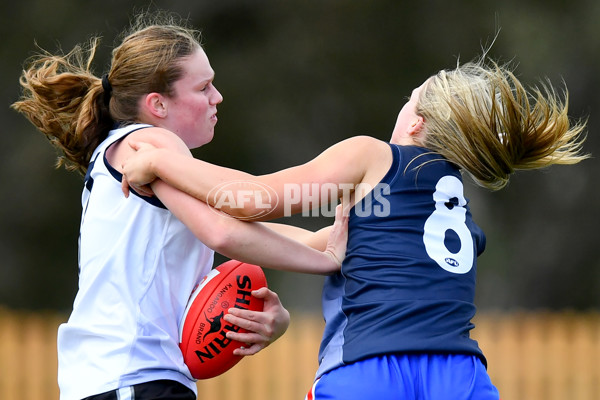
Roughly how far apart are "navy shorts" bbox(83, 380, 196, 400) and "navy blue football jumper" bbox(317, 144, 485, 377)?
1.77 feet

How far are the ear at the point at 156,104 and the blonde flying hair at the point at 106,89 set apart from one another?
0.03 meters

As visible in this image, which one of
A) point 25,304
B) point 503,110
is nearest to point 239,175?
point 503,110

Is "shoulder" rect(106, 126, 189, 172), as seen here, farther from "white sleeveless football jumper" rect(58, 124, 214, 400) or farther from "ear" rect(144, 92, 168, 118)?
"ear" rect(144, 92, 168, 118)

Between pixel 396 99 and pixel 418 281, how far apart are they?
12918 millimetres

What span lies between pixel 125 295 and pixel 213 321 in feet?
1.12

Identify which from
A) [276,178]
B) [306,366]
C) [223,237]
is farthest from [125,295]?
[306,366]

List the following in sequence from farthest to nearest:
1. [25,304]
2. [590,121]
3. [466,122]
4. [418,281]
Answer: [25,304], [590,121], [466,122], [418,281]

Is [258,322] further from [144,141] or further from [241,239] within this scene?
[144,141]

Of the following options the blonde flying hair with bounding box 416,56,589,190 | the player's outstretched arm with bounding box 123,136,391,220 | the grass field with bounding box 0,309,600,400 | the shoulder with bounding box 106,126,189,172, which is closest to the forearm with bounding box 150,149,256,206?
the player's outstretched arm with bounding box 123,136,391,220

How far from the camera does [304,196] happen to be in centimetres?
325

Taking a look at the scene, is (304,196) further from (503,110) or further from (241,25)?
(241,25)

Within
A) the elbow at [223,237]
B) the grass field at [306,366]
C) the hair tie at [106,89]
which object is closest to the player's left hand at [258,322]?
the elbow at [223,237]

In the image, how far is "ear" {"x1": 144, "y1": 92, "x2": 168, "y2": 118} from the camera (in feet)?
12.0

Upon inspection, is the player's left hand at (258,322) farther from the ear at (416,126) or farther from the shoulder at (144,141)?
the ear at (416,126)
